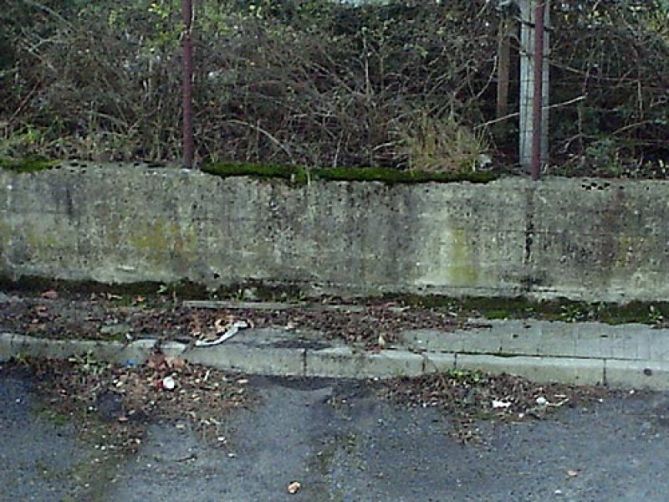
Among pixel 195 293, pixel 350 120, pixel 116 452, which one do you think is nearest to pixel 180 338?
pixel 195 293

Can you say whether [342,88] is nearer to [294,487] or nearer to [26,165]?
[26,165]

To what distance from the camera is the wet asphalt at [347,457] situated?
426 cm

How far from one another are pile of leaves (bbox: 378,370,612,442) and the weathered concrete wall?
1093mm

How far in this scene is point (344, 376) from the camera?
→ 563 centimetres

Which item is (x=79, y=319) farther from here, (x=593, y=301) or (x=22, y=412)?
(x=593, y=301)

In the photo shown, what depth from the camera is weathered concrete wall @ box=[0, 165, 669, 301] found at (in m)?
6.30

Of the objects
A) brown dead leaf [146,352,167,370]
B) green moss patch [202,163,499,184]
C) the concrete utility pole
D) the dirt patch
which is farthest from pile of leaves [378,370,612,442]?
the concrete utility pole

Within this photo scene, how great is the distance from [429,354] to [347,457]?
1.23 metres

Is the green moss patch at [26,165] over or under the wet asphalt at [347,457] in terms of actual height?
over

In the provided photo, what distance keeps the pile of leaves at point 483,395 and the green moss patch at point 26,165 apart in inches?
110

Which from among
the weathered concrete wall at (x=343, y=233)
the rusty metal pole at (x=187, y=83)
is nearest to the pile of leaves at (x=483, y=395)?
the weathered concrete wall at (x=343, y=233)

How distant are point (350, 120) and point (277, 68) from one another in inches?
25.9

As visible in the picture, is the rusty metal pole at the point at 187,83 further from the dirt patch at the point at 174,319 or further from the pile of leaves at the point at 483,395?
the pile of leaves at the point at 483,395

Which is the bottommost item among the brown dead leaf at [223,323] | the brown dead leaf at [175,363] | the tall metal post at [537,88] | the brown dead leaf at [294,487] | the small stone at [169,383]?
the brown dead leaf at [294,487]
